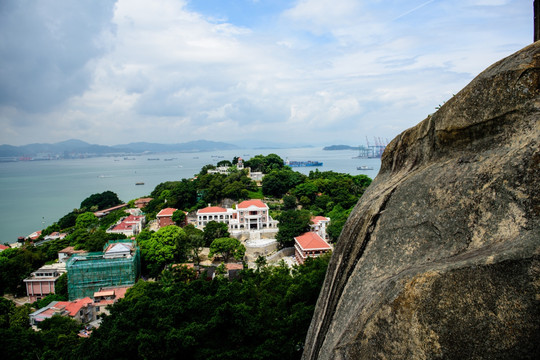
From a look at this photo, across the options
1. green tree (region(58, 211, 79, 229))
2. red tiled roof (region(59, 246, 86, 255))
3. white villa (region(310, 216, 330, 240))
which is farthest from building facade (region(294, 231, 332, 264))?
green tree (region(58, 211, 79, 229))

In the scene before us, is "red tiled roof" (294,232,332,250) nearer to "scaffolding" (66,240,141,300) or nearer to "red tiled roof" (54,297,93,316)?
"scaffolding" (66,240,141,300)

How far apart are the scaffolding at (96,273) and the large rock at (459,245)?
17.0 meters

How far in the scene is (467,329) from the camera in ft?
8.10

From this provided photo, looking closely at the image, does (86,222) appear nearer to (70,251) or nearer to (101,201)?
(70,251)

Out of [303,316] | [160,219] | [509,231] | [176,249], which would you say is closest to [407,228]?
[509,231]

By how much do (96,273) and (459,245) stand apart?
→ 1916 cm

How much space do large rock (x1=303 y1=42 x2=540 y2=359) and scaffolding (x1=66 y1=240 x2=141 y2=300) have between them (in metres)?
17.0

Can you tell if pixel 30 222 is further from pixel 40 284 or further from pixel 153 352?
pixel 153 352

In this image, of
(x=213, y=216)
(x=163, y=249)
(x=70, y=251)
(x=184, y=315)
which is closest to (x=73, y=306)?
(x=163, y=249)

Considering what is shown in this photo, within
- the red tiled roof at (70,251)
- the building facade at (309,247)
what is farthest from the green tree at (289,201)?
the red tiled roof at (70,251)

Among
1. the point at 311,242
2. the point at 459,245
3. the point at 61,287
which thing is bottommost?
the point at 61,287

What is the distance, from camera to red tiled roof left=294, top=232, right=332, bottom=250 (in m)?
19.1

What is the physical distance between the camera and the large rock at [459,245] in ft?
7.84

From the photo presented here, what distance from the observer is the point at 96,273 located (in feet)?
60.3
